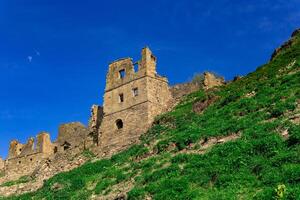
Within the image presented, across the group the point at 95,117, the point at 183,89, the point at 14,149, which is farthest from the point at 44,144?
the point at 183,89

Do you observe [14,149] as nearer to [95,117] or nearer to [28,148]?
[28,148]

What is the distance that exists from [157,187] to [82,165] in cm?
1210

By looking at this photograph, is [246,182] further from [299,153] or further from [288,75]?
[288,75]

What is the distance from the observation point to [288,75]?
28.0 metres

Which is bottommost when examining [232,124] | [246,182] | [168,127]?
[246,182]

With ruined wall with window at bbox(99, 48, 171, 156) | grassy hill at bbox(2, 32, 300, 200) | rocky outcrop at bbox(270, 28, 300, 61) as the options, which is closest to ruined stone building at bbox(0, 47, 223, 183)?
ruined wall with window at bbox(99, 48, 171, 156)

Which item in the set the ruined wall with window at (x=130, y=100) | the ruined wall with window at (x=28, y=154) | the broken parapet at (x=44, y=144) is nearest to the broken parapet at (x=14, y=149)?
the ruined wall with window at (x=28, y=154)

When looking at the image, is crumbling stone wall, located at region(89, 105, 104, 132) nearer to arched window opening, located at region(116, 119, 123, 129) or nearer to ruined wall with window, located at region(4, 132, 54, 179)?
arched window opening, located at region(116, 119, 123, 129)

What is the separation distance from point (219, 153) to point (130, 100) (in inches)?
642

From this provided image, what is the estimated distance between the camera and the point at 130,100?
120ft

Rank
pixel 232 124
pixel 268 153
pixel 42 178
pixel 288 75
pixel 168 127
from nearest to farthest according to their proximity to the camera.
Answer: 1. pixel 268 153
2. pixel 232 124
3. pixel 288 75
4. pixel 168 127
5. pixel 42 178

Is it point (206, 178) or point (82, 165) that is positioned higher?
point (82, 165)

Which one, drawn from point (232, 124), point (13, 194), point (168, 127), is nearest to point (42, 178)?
point (13, 194)

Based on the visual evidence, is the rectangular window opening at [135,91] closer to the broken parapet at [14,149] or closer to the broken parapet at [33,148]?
the broken parapet at [33,148]
